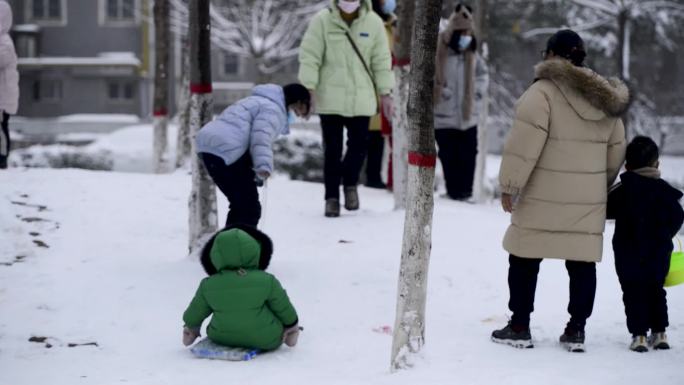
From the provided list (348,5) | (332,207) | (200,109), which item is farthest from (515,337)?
(348,5)

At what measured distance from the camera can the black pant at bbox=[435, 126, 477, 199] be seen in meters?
10.0

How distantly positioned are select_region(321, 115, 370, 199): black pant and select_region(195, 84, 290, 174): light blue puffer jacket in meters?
1.76

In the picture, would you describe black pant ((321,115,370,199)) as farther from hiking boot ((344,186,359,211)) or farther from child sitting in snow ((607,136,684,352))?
child sitting in snow ((607,136,684,352))

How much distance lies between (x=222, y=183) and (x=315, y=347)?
5.49 feet

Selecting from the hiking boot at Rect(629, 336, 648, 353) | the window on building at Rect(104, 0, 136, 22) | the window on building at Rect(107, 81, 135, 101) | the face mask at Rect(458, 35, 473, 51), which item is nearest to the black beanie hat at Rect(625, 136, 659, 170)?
the hiking boot at Rect(629, 336, 648, 353)

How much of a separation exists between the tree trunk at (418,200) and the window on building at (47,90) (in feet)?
113

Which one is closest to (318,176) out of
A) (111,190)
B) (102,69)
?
(111,190)

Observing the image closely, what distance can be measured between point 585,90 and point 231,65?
1321 inches

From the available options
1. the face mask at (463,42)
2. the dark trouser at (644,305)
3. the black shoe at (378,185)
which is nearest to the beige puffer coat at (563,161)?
the dark trouser at (644,305)

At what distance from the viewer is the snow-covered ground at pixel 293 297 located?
17.0ft

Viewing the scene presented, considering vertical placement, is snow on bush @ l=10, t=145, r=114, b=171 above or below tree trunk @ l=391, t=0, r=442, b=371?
below

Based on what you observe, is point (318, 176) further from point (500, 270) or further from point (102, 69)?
point (102, 69)

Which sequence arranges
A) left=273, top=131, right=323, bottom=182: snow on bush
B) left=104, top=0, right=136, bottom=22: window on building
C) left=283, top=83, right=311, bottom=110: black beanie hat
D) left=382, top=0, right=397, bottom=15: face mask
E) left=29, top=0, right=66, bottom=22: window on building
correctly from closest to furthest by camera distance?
left=283, top=83, right=311, bottom=110: black beanie hat → left=382, top=0, right=397, bottom=15: face mask → left=273, top=131, right=323, bottom=182: snow on bush → left=104, top=0, right=136, bottom=22: window on building → left=29, top=0, right=66, bottom=22: window on building

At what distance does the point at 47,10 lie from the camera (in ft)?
123
